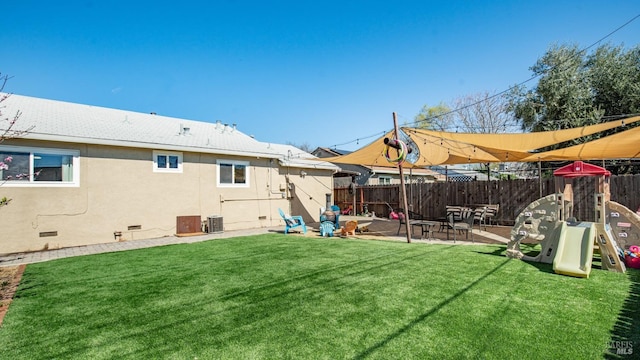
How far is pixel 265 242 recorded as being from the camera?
8789 mm

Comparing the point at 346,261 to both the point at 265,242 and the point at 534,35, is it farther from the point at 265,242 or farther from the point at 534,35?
the point at 534,35

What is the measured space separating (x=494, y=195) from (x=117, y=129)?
14.3 m

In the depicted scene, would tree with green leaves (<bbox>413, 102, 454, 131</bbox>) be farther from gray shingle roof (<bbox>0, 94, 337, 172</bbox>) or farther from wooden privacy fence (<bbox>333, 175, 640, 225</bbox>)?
gray shingle roof (<bbox>0, 94, 337, 172</bbox>)

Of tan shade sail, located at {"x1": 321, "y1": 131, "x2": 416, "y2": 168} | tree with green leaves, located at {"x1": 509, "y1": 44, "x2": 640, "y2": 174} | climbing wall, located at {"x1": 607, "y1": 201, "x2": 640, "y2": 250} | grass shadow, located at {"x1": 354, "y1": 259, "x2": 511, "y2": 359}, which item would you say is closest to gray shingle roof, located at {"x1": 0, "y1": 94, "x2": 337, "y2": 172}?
tan shade sail, located at {"x1": 321, "y1": 131, "x2": 416, "y2": 168}

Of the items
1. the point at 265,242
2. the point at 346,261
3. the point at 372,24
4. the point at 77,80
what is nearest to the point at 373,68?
the point at 372,24

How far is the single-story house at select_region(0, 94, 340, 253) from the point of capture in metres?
8.07

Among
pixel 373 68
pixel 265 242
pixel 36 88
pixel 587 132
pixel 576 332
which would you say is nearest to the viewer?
pixel 576 332

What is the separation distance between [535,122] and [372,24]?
37.5 feet

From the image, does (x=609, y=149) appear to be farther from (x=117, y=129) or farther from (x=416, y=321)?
(x=117, y=129)

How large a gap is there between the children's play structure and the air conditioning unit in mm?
8716

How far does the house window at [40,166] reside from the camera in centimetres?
781

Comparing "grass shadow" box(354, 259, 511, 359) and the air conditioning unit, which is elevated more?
the air conditioning unit

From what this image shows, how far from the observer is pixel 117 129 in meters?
10.1

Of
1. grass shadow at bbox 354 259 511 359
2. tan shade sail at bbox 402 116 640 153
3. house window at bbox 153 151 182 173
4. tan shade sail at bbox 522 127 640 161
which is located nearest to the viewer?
grass shadow at bbox 354 259 511 359
